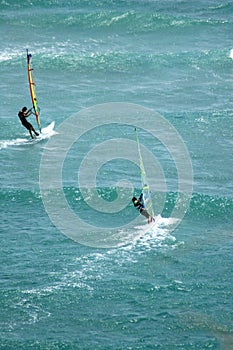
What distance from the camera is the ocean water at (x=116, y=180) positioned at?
2648 centimetres

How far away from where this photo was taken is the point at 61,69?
1988 inches

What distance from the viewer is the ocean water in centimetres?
2648

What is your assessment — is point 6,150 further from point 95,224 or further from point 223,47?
point 223,47

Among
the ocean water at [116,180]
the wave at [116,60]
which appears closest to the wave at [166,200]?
the ocean water at [116,180]

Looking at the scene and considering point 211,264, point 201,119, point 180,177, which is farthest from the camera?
point 201,119

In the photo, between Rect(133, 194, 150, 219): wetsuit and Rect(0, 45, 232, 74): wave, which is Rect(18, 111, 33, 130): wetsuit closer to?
Rect(133, 194, 150, 219): wetsuit

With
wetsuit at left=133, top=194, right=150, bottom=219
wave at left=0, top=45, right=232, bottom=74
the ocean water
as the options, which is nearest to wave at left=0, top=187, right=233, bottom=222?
the ocean water

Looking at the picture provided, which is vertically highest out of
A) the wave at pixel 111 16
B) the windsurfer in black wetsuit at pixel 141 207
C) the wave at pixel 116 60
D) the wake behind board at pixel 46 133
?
the wave at pixel 111 16

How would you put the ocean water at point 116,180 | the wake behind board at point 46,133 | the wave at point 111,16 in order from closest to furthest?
the ocean water at point 116,180
the wake behind board at point 46,133
the wave at point 111,16

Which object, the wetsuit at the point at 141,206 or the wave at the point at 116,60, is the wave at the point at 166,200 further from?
the wave at the point at 116,60

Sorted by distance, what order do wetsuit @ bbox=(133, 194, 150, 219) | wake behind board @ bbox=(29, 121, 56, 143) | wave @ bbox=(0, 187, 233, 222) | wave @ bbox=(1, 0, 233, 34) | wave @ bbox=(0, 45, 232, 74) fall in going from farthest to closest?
wave @ bbox=(1, 0, 233, 34) → wave @ bbox=(0, 45, 232, 74) → wake behind board @ bbox=(29, 121, 56, 143) → wave @ bbox=(0, 187, 233, 222) → wetsuit @ bbox=(133, 194, 150, 219)

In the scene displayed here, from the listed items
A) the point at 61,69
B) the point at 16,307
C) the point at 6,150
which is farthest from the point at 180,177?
the point at 61,69

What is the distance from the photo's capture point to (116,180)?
36.3m

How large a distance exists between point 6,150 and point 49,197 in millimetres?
5553
